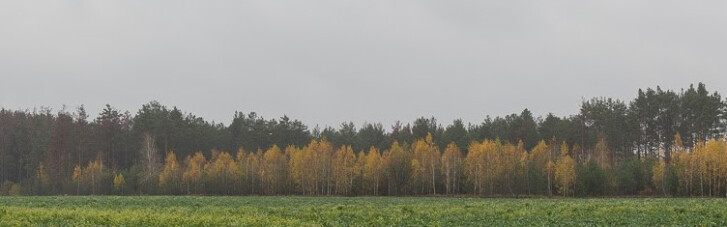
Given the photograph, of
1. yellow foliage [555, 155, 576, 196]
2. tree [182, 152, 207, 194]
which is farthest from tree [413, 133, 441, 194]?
tree [182, 152, 207, 194]

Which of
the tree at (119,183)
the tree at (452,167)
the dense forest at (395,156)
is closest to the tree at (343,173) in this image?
the dense forest at (395,156)

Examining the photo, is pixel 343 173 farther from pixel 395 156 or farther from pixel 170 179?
pixel 170 179

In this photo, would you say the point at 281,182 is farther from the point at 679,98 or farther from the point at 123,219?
the point at 123,219

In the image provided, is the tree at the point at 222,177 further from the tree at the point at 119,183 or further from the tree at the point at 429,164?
the tree at the point at 429,164

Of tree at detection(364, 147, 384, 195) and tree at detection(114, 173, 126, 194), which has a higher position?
tree at detection(364, 147, 384, 195)

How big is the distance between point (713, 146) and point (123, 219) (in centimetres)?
8230

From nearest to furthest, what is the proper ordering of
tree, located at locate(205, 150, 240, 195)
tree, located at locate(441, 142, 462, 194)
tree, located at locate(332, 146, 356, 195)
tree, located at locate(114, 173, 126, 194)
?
1. tree, located at locate(441, 142, 462, 194)
2. tree, located at locate(332, 146, 356, 195)
3. tree, located at locate(205, 150, 240, 195)
4. tree, located at locate(114, 173, 126, 194)

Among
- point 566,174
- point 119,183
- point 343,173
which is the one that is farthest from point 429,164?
point 119,183

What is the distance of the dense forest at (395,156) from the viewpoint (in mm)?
91062

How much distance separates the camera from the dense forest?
91062 millimetres

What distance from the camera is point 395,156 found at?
347 feet

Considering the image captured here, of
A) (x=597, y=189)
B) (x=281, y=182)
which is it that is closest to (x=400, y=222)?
(x=597, y=189)

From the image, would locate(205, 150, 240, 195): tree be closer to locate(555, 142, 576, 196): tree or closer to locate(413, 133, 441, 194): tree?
locate(413, 133, 441, 194): tree

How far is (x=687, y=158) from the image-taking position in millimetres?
86250
